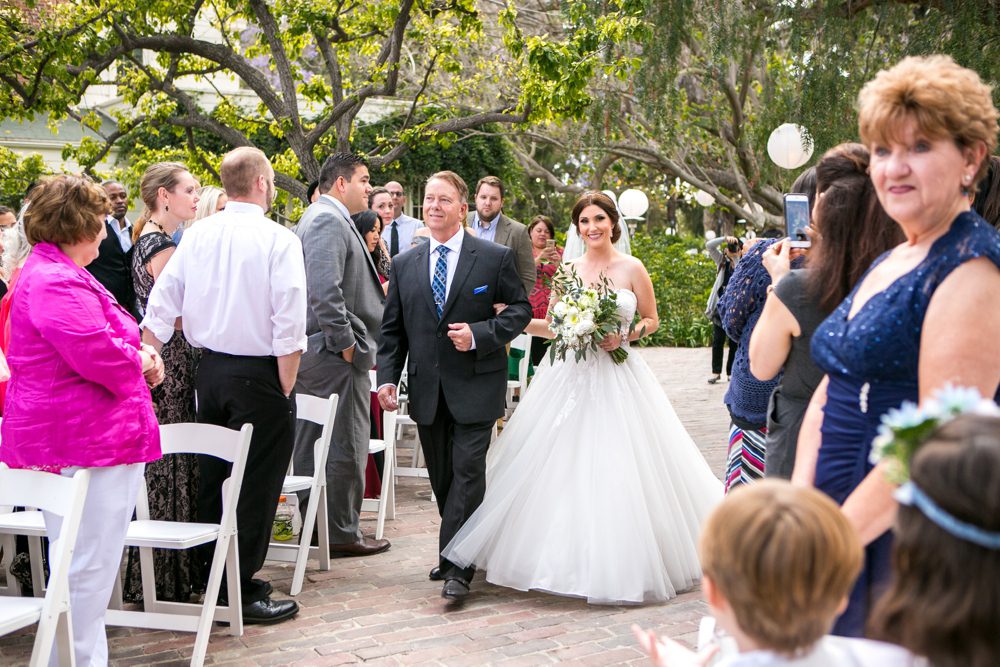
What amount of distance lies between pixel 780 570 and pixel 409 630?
3492mm

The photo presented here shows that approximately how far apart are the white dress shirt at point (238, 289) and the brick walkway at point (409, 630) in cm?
138

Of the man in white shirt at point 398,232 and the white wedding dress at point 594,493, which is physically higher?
the man in white shirt at point 398,232

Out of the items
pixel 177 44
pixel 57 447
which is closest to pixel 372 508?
pixel 57 447

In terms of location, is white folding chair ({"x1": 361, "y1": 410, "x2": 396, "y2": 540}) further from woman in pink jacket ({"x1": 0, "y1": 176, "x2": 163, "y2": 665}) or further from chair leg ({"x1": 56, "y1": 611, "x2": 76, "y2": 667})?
chair leg ({"x1": 56, "y1": 611, "x2": 76, "y2": 667})

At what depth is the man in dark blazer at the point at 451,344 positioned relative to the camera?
547cm

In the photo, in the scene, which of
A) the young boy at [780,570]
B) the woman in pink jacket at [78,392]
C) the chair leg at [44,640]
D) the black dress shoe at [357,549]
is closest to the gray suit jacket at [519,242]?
the black dress shoe at [357,549]

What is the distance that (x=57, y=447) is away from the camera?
3.83 m

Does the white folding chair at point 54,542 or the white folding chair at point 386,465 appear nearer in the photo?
the white folding chair at point 54,542

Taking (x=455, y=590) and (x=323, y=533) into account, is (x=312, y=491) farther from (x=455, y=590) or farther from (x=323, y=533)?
(x=455, y=590)

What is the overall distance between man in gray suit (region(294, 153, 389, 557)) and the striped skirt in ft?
8.37

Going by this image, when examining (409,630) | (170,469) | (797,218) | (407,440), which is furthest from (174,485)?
(407,440)

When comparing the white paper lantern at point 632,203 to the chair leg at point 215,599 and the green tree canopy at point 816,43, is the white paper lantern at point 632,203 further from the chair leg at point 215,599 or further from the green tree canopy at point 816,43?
the chair leg at point 215,599

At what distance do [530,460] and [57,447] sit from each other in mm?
2641

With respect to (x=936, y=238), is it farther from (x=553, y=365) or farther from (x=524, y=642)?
(x=553, y=365)
